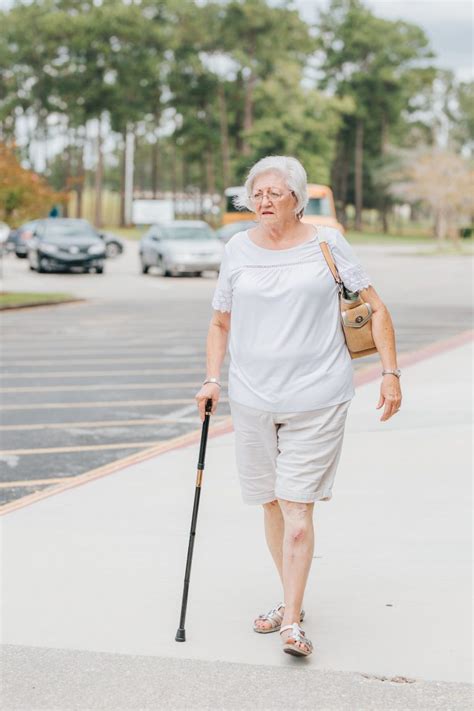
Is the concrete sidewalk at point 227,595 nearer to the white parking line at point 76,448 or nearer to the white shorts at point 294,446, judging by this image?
the white shorts at point 294,446

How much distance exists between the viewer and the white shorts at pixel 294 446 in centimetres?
452

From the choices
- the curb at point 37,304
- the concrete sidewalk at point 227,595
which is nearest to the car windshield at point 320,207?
the curb at point 37,304

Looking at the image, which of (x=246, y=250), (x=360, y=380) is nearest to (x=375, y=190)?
(x=360, y=380)

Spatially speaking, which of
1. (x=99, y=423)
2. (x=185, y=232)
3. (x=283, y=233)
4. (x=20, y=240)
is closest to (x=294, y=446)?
(x=283, y=233)

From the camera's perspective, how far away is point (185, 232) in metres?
34.1

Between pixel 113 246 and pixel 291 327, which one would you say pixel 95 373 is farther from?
pixel 113 246

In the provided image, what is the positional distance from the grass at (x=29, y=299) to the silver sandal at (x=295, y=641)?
18.7 m

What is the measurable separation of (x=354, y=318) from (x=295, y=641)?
117cm

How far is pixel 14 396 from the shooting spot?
11.5 metres

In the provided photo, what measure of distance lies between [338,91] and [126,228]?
22.5 metres

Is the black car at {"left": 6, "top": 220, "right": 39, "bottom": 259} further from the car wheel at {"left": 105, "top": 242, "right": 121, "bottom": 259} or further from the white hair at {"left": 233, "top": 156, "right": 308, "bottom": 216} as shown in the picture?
the white hair at {"left": 233, "top": 156, "right": 308, "bottom": 216}

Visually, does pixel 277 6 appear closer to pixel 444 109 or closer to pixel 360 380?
pixel 444 109

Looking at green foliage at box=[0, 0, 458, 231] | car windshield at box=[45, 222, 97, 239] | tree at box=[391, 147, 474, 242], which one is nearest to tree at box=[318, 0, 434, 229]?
green foliage at box=[0, 0, 458, 231]

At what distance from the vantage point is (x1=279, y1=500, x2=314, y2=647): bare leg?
4578 millimetres
